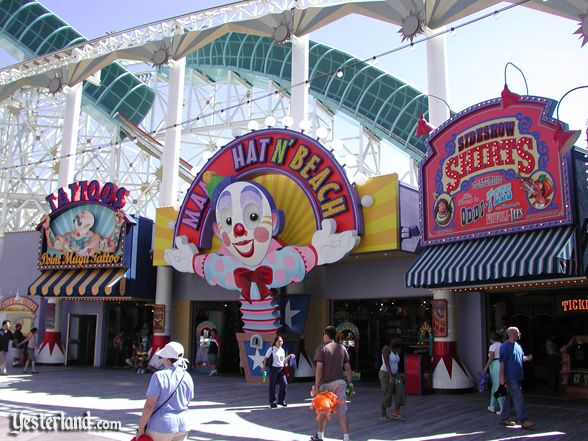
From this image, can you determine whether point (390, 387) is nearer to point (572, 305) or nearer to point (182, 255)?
point (572, 305)

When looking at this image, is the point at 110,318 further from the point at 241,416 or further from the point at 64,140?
the point at 241,416

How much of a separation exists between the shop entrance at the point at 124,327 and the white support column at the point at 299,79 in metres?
9.33

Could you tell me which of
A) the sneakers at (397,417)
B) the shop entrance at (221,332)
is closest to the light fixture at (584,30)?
the sneakers at (397,417)

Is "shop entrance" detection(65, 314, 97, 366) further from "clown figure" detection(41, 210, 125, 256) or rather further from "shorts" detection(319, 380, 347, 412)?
"shorts" detection(319, 380, 347, 412)

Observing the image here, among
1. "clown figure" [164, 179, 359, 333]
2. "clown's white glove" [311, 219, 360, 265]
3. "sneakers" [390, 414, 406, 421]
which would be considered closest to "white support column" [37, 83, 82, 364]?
"clown figure" [164, 179, 359, 333]

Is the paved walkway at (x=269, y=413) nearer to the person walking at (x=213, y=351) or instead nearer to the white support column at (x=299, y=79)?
the person walking at (x=213, y=351)

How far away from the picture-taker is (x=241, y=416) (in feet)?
36.9

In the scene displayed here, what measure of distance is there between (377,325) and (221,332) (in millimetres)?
5494

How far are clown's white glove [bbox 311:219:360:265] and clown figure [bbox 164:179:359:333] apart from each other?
0.08 ft

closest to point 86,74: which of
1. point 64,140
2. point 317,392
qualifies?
point 64,140

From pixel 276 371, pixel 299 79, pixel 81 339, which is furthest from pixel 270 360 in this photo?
pixel 81 339

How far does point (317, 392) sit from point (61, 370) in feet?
49.3

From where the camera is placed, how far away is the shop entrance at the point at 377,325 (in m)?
17.5

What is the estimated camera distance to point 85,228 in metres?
21.1
